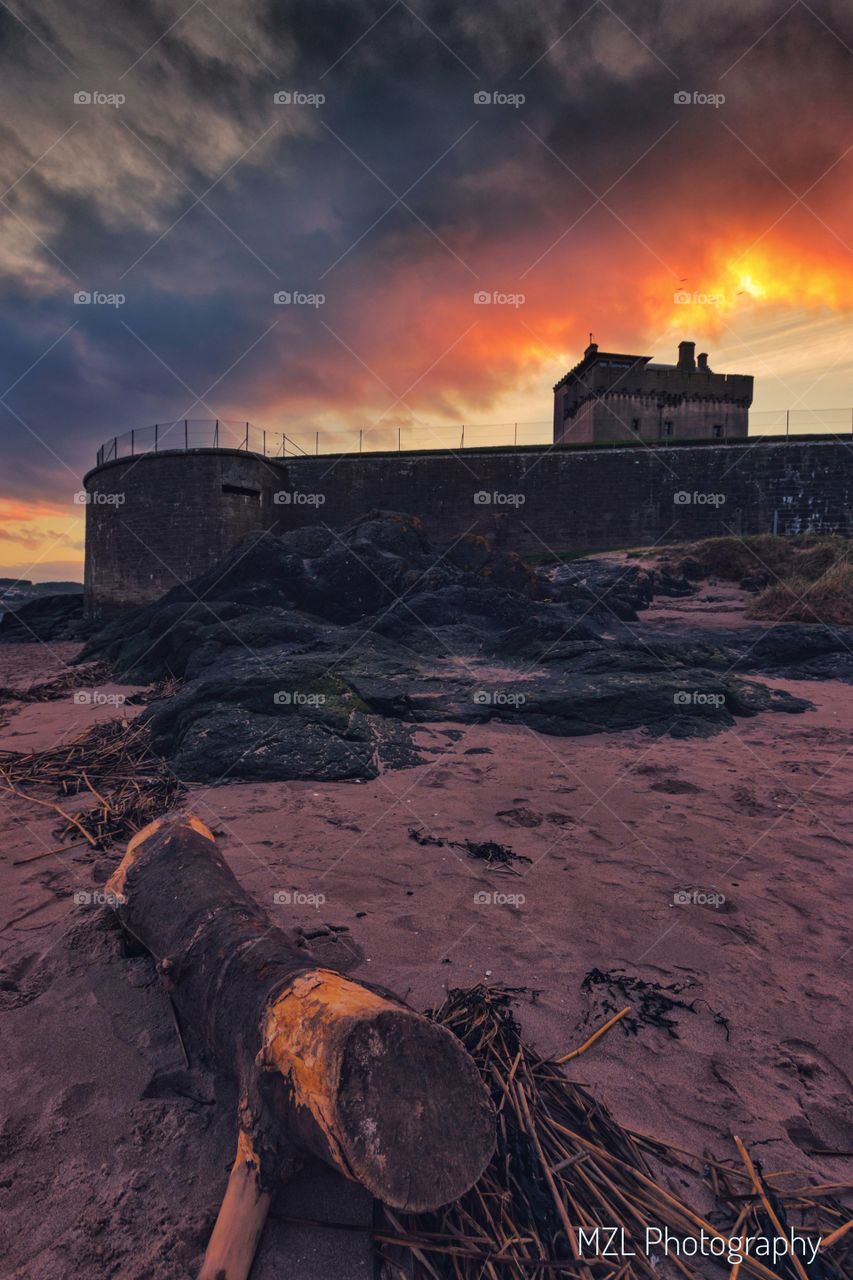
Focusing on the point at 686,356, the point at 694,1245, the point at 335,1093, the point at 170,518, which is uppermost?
the point at 686,356

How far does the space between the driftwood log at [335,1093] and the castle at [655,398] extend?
38.3 m

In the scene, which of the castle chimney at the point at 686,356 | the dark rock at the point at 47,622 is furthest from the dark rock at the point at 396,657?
the castle chimney at the point at 686,356

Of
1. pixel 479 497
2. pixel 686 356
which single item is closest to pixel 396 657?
pixel 479 497

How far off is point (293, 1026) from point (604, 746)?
5.37 m

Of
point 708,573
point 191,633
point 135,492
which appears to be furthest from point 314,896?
point 135,492

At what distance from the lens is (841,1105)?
2.03 metres

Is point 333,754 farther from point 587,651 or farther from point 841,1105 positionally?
point 587,651

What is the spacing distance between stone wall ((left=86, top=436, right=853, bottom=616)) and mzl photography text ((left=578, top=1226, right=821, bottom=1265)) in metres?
24.2

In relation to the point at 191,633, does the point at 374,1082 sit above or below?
below

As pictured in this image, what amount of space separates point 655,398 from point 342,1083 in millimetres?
42358

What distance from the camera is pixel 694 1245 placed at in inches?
62.4

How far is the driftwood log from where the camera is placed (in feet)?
4.83

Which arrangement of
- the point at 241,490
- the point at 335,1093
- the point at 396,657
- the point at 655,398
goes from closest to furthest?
the point at 335,1093 < the point at 396,657 < the point at 241,490 < the point at 655,398

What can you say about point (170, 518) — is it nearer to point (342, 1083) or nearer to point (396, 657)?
point (396, 657)
